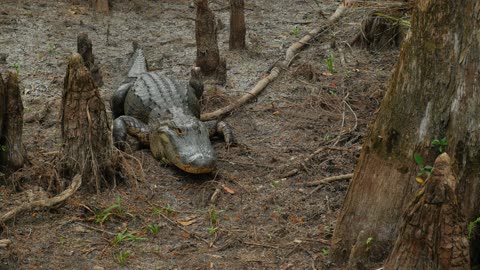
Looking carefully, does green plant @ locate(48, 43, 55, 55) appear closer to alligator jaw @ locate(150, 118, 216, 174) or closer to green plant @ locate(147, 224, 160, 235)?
alligator jaw @ locate(150, 118, 216, 174)

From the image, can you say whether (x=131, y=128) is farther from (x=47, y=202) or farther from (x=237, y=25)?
(x=237, y=25)

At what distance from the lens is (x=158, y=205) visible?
5.74 m

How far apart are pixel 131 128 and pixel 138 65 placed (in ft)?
4.76

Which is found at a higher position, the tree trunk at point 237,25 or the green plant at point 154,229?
the tree trunk at point 237,25

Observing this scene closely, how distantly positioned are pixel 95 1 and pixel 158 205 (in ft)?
19.6

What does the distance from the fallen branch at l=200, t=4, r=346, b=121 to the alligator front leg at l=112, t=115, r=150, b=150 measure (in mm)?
642

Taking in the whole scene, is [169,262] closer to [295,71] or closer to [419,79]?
[419,79]

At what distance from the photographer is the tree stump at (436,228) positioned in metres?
3.29

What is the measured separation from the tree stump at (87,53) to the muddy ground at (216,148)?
239 mm

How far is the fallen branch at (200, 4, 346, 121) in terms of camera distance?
300 inches

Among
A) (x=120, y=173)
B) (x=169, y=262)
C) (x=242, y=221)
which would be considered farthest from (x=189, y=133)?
(x=169, y=262)

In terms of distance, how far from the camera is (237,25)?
9148 millimetres

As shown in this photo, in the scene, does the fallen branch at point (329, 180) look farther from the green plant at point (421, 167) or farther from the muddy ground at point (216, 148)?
the green plant at point (421, 167)

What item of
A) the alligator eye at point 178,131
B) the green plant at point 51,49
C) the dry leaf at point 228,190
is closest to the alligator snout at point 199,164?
the dry leaf at point 228,190
